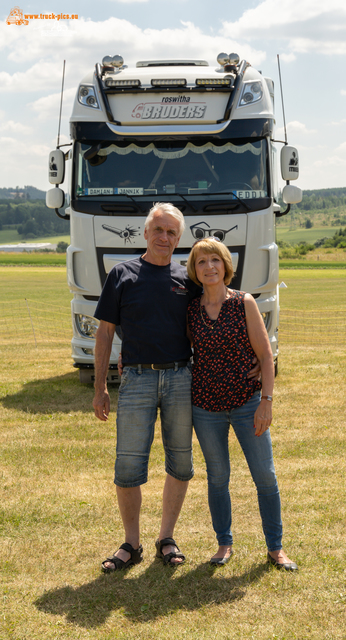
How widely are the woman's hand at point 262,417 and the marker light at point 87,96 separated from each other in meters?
4.96

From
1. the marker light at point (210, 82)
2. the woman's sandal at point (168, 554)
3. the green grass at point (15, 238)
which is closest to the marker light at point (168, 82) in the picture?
the marker light at point (210, 82)

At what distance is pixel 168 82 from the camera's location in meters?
7.24

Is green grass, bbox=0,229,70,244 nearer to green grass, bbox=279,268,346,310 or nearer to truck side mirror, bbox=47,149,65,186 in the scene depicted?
green grass, bbox=279,268,346,310

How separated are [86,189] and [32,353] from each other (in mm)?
6434

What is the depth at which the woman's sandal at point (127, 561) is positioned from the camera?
379 cm

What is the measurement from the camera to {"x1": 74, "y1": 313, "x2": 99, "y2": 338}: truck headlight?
25.6 ft

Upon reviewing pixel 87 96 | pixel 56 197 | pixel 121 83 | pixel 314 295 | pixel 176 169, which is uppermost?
pixel 121 83

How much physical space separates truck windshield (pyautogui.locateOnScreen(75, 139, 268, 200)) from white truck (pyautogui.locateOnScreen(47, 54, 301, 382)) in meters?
0.01

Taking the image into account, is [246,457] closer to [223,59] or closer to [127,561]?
[127,561]

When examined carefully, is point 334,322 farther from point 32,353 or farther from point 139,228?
point 139,228

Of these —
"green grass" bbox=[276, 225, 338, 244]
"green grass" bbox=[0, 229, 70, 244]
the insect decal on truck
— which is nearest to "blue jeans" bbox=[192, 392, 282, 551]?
the insect decal on truck

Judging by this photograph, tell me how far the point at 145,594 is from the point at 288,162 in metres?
5.76

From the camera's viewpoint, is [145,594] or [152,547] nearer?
[145,594]

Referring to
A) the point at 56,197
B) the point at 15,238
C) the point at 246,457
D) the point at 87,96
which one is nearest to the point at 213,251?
the point at 246,457
